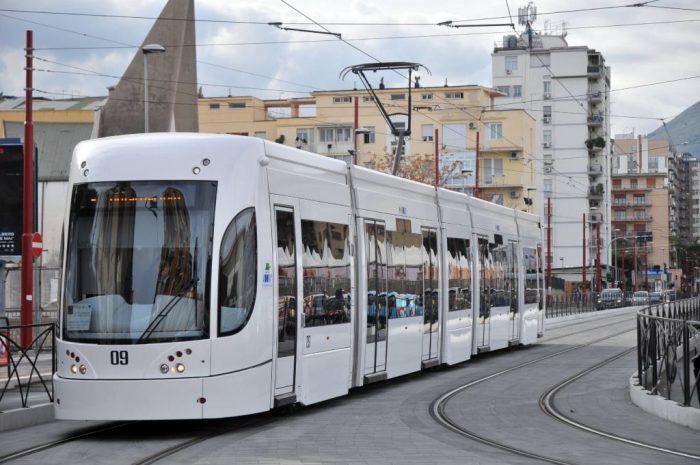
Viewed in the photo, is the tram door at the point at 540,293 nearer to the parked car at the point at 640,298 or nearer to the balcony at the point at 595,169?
the parked car at the point at 640,298

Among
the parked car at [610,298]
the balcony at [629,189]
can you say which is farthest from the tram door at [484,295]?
the balcony at [629,189]

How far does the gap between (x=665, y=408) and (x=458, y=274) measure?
7864 millimetres

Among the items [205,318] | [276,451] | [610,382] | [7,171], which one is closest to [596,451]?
[276,451]

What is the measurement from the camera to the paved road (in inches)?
444

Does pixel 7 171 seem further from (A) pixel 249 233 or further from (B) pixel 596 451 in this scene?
(B) pixel 596 451

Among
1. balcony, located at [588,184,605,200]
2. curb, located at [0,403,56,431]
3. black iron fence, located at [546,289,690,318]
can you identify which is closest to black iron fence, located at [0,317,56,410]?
curb, located at [0,403,56,431]

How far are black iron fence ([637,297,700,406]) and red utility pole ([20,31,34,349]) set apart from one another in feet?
40.2

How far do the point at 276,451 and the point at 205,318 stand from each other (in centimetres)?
183

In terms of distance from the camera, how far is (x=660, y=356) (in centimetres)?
1588

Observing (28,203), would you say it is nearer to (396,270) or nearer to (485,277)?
A: (485,277)

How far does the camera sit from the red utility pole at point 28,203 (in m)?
24.5

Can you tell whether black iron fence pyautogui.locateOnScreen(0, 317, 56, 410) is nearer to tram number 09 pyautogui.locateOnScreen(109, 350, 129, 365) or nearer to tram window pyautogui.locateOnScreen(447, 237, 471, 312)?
tram number 09 pyautogui.locateOnScreen(109, 350, 129, 365)

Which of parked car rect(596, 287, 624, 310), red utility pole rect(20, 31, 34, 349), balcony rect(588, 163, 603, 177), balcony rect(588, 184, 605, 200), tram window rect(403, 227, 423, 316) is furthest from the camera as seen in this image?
balcony rect(588, 163, 603, 177)

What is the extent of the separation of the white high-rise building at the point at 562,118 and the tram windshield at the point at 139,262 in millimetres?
99511
